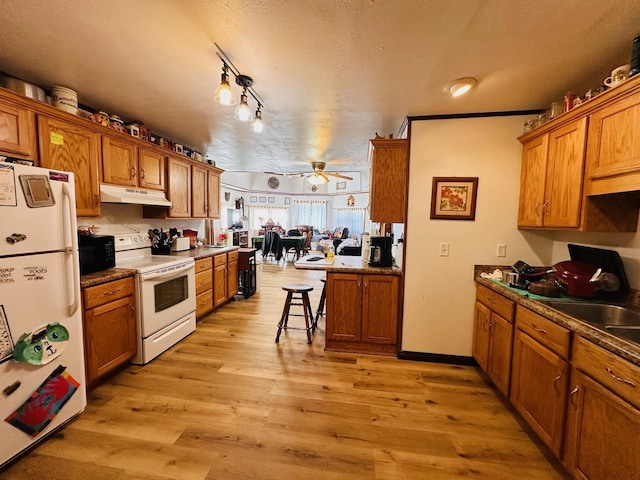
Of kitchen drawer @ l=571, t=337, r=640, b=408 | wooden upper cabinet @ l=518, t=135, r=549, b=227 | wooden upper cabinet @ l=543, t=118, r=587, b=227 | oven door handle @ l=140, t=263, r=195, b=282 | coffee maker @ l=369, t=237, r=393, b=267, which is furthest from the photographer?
coffee maker @ l=369, t=237, r=393, b=267

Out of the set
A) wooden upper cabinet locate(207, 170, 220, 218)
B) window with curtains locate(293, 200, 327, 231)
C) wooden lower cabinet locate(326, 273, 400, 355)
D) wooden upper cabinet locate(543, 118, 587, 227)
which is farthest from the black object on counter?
window with curtains locate(293, 200, 327, 231)

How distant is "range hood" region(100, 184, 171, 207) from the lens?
95.3 inches

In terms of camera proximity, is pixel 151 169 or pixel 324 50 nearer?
pixel 324 50

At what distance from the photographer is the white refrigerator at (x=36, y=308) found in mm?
1415

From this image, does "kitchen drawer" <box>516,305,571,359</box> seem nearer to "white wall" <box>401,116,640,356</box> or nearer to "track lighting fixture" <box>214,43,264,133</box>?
"white wall" <box>401,116,640,356</box>

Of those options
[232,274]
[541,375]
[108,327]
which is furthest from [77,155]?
[541,375]

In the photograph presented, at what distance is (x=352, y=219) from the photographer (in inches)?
407

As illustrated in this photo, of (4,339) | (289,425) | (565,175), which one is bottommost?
(289,425)

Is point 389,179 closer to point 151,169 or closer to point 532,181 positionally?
point 532,181

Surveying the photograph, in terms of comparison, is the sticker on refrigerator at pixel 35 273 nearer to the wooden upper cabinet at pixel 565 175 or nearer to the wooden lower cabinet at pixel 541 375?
the wooden lower cabinet at pixel 541 375

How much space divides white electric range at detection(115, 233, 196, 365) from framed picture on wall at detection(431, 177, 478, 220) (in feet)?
8.85

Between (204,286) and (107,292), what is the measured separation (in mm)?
1359

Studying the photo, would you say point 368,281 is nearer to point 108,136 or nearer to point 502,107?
point 502,107

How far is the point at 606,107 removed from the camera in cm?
155
